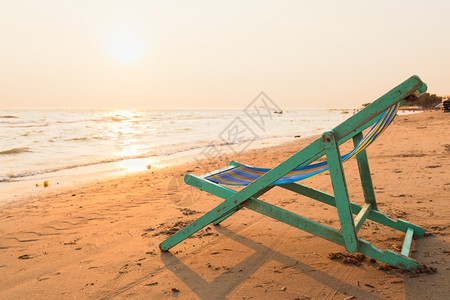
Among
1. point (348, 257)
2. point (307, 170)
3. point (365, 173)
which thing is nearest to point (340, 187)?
point (307, 170)

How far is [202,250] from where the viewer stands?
10.00 feet

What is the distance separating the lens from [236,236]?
10.9ft

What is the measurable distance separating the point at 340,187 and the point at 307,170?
0.48 meters

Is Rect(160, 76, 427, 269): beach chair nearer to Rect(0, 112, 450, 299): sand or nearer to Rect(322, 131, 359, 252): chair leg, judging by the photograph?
Rect(322, 131, 359, 252): chair leg

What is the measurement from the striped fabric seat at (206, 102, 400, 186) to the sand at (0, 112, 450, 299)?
1.94ft

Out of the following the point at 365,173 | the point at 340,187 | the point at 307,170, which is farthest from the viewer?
the point at 365,173

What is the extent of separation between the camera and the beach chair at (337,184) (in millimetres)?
2094

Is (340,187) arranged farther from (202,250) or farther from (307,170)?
(202,250)

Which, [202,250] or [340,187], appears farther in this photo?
[202,250]

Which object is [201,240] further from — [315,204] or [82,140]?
[82,140]

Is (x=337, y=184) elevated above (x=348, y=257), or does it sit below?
above

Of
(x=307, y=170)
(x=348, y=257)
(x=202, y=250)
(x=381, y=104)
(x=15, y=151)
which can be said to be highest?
(x=381, y=104)

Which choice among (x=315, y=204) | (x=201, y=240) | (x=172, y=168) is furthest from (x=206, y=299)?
(x=172, y=168)

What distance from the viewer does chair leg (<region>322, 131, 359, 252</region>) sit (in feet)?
7.04
